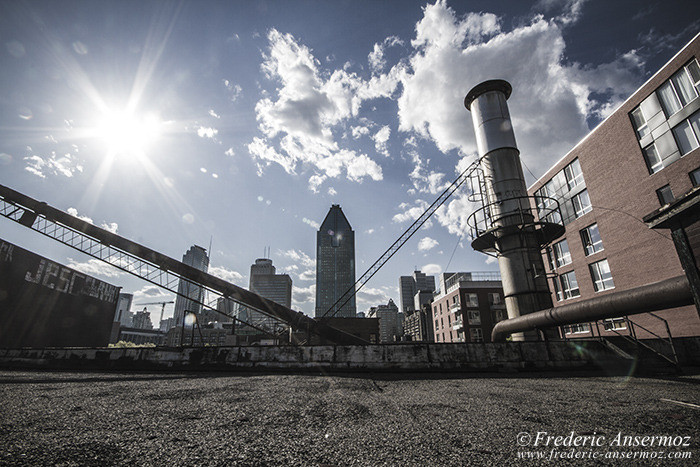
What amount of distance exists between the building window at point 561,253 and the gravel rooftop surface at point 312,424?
2325cm

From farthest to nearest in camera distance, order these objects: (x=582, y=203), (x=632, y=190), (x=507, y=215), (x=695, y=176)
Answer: (x=582, y=203) < (x=632, y=190) < (x=695, y=176) < (x=507, y=215)

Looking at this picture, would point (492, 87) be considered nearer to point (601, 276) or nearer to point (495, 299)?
point (601, 276)

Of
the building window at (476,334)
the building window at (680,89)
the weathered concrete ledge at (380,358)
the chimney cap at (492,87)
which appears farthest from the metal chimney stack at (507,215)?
the building window at (476,334)

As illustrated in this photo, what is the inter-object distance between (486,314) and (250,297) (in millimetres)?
42968

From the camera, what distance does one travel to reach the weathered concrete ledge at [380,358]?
8344 mm

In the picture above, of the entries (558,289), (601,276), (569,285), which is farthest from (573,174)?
(558,289)

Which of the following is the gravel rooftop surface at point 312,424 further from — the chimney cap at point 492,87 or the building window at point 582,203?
the building window at point 582,203

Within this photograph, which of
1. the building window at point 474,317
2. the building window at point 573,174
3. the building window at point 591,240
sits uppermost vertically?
the building window at point 573,174

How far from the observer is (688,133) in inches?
627

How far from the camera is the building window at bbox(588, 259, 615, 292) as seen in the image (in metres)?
20.4

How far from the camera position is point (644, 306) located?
743cm

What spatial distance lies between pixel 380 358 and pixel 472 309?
145 ft

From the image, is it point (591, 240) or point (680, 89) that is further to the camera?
point (591, 240)

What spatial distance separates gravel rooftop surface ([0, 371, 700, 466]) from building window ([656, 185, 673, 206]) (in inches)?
714
